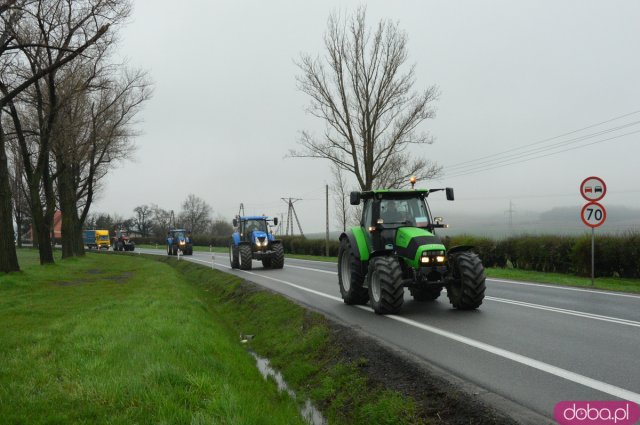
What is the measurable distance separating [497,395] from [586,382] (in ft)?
3.09

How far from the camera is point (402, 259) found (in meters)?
9.39

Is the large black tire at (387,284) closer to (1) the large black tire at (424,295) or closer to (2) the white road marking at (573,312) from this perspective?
(1) the large black tire at (424,295)

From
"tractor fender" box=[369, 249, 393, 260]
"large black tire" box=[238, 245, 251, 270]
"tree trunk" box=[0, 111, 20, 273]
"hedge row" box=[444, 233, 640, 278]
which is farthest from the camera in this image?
"large black tire" box=[238, 245, 251, 270]

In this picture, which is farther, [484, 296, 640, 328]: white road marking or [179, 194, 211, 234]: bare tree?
[179, 194, 211, 234]: bare tree

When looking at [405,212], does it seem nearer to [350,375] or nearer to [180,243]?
[350,375]

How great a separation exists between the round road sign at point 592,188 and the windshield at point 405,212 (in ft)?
20.2

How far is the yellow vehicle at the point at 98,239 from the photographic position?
75.2 meters

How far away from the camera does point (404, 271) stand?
30.8 ft

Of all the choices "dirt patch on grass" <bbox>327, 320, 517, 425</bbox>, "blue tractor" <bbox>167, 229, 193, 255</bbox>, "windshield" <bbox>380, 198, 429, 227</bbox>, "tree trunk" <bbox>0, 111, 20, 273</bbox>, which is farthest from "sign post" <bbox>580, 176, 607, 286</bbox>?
"blue tractor" <bbox>167, 229, 193, 255</bbox>

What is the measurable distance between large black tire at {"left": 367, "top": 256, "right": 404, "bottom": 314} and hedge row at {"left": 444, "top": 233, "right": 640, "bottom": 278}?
35.2ft

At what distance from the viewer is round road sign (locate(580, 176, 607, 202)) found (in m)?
13.8

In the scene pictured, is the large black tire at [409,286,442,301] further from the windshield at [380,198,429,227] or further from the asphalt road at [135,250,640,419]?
the windshield at [380,198,429,227]

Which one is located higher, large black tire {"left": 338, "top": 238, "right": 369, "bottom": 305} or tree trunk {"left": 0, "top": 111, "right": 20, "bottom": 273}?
tree trunk {"left": 0, "top": 111, "right": 20, "bottom": 273}

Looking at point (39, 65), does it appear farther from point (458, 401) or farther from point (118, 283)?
point (458, 401)
